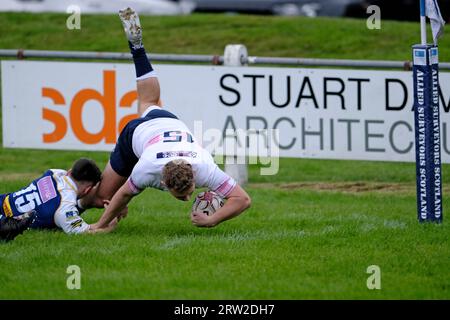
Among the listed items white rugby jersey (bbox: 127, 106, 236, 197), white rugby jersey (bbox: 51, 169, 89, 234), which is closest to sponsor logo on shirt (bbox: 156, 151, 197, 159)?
white rugby jersey (bbox: 127, 106, 236, 197)

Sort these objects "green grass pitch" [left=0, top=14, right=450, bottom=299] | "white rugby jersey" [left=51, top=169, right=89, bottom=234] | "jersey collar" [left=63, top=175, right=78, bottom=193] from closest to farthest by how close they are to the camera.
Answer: "green grass pitch" [left=0, top=14, right=450, bottom=299] → "white rugby jersey" [left=51, top=169, right=89, bottom=234] → "jersey collar" [left=63, top=175, right=78, bottom=193]

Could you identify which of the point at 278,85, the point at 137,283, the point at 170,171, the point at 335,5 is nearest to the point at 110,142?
the point at 278,85

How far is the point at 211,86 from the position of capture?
42.0ft

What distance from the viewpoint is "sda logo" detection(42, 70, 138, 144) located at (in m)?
13.1

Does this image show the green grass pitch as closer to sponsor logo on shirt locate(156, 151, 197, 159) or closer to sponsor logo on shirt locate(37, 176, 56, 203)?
sponsor logo on shirt locate(37, 176, 56, 203)

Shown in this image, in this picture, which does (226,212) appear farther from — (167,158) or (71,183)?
(71,183)

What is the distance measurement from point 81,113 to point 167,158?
4.59m

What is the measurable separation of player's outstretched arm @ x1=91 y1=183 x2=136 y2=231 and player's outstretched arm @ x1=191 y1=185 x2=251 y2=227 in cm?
61

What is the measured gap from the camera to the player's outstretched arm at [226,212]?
9078 millimetres

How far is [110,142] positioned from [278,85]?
7.42 ft

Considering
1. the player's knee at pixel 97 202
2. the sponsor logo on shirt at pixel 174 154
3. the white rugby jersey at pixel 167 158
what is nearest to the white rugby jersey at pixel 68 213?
the player's knee at pixel 97 202

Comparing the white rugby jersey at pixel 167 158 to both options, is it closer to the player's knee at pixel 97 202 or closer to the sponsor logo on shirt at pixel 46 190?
the player's knee at pixel 97 202

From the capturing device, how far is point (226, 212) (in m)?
9.09

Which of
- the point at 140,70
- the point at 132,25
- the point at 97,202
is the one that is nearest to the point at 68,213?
the point at 97,202
